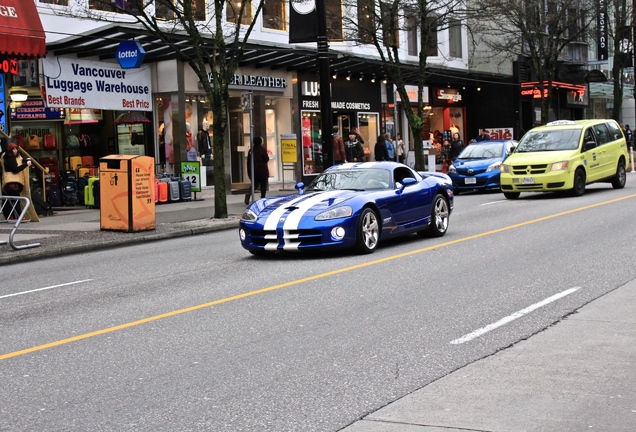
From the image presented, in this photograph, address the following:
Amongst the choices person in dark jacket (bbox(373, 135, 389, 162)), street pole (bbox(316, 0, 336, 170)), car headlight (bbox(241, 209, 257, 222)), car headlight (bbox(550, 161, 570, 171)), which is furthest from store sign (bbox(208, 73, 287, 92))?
car headlight (bbox(241, 209, 257, 222))

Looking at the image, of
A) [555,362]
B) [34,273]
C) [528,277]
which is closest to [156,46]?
[34,273]

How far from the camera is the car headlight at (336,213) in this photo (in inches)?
512

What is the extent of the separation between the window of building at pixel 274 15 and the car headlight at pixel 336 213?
20471 millimetres

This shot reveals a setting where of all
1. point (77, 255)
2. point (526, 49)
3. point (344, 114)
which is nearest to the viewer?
point (77, 255)

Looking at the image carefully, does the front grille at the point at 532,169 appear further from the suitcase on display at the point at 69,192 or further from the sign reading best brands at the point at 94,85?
the suitcase on display at the point at 69,192

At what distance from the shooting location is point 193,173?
28.0m

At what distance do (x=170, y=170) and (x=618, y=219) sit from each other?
52.4 feet

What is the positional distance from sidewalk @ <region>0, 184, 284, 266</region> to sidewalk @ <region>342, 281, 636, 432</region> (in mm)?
10551

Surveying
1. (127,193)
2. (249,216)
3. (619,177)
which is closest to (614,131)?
(619,177)

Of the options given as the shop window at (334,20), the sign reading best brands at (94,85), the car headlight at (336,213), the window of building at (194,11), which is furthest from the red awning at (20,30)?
the shop window at (334,20)

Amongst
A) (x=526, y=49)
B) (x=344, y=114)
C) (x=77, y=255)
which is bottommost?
(x=77, y=255)

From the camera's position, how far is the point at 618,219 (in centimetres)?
1709

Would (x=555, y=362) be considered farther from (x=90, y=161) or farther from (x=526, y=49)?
(x=526, y=49)

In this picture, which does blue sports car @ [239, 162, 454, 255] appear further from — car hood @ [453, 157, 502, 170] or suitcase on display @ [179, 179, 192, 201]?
suitcase on display @ [179, 179, 192, 201]
